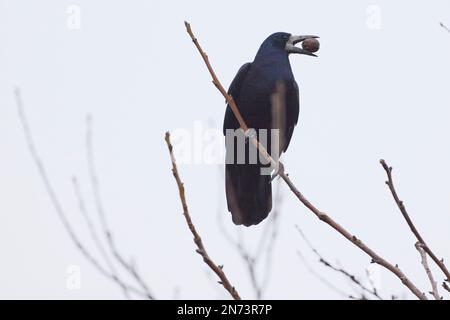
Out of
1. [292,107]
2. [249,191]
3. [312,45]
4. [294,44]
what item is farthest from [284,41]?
[249,191]

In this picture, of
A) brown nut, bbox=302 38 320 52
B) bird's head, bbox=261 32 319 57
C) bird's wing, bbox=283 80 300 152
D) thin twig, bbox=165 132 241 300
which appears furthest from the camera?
bird's head, bbox=261 32 319 57

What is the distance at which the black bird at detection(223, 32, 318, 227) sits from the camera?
18.7 ft

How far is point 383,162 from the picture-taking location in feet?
7.62

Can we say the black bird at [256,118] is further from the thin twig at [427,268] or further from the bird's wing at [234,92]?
the thin twig at [427,268]

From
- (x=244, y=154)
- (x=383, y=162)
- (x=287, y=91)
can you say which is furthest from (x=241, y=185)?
(x=383, y=162)

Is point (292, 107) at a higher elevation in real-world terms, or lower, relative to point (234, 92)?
lower

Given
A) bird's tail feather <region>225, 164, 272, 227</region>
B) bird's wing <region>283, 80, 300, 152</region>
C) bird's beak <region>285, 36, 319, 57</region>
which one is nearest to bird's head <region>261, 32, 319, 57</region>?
bird's beak <region>285, 36, 319, 57</region>

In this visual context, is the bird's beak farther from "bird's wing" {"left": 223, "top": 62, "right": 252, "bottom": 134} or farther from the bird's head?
"bird's wing" {"left": 223, "top": 62, "right": 252, "bottom": 134}

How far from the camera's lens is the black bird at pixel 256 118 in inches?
225

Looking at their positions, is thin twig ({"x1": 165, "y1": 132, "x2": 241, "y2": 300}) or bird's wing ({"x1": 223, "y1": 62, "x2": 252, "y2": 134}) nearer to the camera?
thin twig ({"x1": 165, "y1": 132, "x2": 241, "y2": 300})

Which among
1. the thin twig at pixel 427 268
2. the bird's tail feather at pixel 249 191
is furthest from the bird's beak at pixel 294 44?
the thin twig at pixel 427 268

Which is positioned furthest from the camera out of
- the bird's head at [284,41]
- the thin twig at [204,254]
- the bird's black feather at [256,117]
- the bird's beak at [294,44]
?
the bird's head at [284,41]

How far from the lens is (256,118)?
580 centimetres

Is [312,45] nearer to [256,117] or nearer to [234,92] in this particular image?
[256,117]
